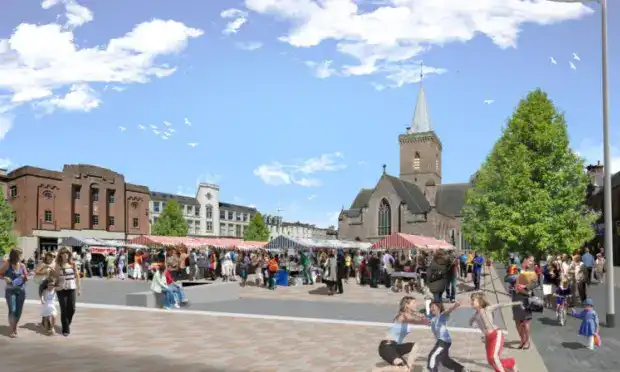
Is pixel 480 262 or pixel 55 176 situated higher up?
pixel 55 176

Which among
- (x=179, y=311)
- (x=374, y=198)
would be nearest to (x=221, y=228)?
(x=374, y=198)

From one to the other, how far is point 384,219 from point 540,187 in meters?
56.5

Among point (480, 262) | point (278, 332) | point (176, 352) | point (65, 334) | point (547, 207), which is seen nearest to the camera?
point (176, 352)

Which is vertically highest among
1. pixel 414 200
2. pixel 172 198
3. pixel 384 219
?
pixel 172 198

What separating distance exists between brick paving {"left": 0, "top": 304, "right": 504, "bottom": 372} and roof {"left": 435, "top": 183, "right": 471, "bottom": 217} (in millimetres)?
94398

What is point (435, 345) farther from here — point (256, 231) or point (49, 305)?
point (256, 231)

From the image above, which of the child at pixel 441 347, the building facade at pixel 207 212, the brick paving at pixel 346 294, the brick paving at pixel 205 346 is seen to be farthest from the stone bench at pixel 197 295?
the building facade at pixel 207 212

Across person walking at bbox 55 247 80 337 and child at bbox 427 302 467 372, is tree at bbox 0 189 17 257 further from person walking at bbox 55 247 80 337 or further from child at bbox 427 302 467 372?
child at bbox 427 302 467 372

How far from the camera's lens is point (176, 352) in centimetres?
977

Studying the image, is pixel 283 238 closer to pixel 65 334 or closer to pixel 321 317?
pixel 321 317

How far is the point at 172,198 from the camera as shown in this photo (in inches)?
4092

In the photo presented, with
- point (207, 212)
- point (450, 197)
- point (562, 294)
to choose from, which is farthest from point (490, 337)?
point (207, 212)

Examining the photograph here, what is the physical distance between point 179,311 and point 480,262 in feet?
48.5

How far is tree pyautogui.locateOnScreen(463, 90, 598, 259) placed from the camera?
108 feet
